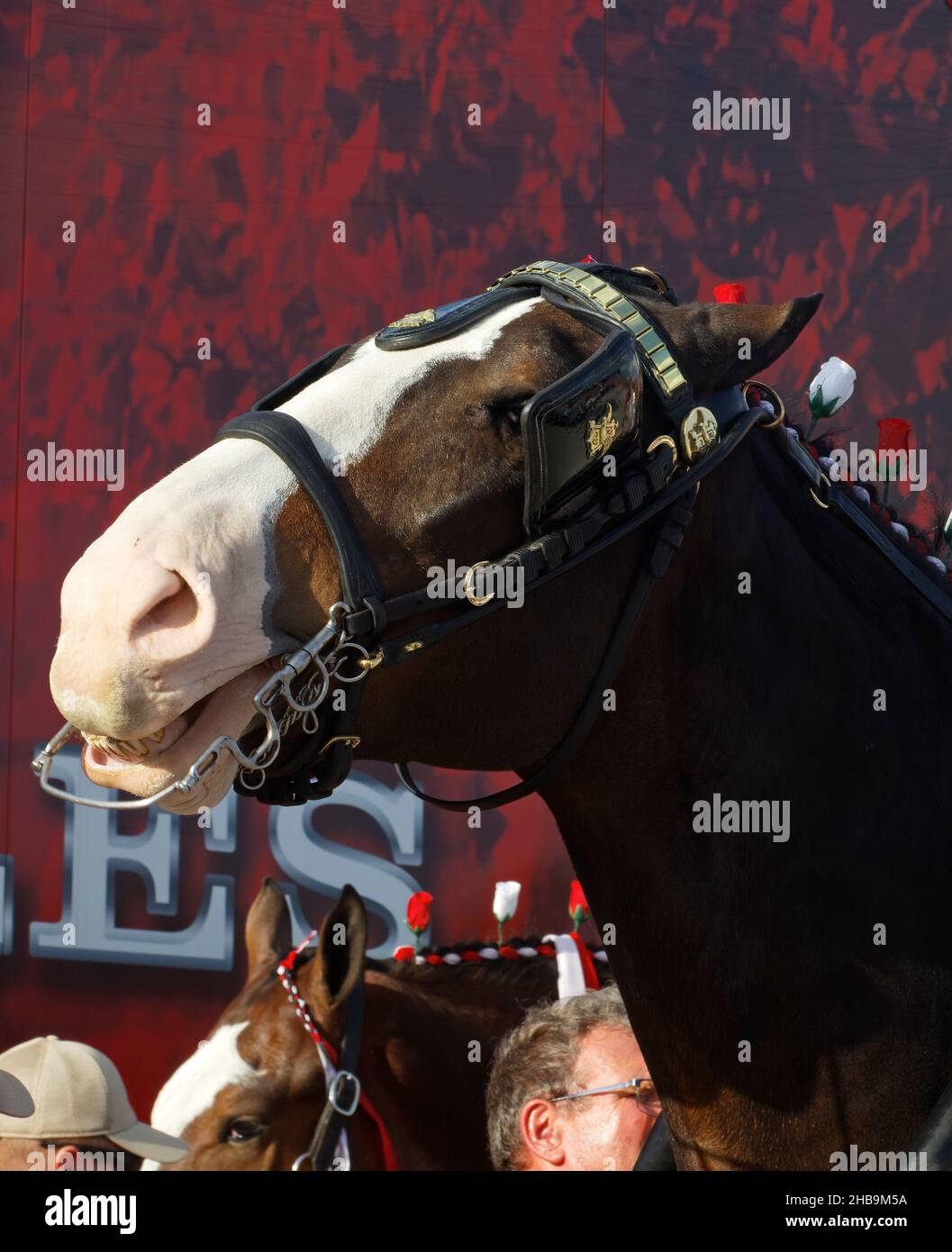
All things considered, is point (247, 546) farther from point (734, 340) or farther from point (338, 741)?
point (734, 340)

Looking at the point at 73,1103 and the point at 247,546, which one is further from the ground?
the point at 247,546

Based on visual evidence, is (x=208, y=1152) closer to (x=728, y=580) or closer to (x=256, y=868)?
(x=256, y=868)

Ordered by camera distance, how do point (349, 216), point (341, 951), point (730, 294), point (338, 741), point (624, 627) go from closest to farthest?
1. point (338, 741)
2. point (624, 627)
3. point (730, 294)
4. point (341, 951)
5. point (349, 216)

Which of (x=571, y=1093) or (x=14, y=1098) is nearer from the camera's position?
(x=14, y=1098)

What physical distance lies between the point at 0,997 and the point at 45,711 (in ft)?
3.64

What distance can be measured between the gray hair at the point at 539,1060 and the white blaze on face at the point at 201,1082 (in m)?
0.72

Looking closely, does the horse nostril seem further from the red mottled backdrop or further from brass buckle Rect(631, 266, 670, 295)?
the red mottled backdrop

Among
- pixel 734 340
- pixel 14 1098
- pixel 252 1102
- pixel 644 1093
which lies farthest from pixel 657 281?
pixel 252 1102

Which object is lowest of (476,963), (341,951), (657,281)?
(476,963)

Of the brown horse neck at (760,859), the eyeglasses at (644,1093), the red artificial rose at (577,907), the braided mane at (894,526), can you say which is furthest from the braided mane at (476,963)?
the braided mane at (894,526)

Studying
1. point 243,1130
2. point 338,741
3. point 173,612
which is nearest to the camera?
point 173,612

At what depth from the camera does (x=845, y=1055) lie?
191 cm

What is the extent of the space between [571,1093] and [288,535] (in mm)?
2107

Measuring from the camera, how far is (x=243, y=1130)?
3650 millimetres
